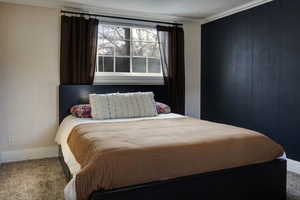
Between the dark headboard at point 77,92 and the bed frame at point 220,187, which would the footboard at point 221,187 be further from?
the dark headboard at point 77,92

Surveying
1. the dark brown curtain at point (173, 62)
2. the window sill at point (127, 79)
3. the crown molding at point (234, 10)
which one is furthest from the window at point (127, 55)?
the crown molding at point (234, 10)

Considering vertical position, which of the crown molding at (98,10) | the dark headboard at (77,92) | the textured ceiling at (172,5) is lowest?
the dark headboard at (77,92)

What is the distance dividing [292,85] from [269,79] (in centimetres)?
35

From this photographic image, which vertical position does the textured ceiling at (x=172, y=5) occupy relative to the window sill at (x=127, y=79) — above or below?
above

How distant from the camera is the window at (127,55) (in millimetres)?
4047

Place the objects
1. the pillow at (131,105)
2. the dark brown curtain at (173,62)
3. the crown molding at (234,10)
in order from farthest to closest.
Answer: the dark brown curtain at (173,62), the crown molding at (234,10), the pillow at (131,105)

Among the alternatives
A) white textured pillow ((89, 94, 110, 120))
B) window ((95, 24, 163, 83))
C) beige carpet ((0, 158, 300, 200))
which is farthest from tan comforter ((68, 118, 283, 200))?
window ((95, 24, 163, 83))

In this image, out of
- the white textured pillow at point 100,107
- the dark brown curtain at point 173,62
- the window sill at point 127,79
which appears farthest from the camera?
the dark brown curtain at point 173,62

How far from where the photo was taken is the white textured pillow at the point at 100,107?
3314 millimetres

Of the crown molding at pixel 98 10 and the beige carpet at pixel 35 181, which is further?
the crown molding at pixel 98 10

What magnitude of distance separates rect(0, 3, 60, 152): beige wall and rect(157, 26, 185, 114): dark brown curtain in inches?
68.7

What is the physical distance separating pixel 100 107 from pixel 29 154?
4.20ft

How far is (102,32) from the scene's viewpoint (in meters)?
4.04

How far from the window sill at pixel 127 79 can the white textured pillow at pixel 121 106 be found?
0.53 metres
